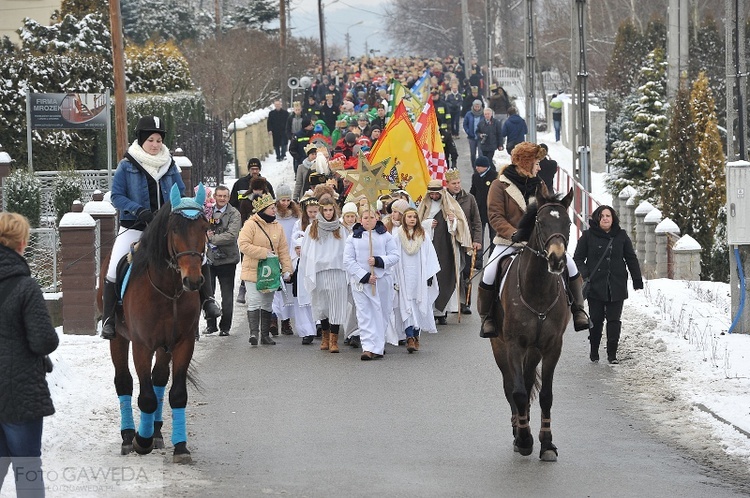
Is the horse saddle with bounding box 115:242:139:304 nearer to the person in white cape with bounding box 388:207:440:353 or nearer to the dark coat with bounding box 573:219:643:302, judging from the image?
the person in white cape with bounding box 388:207:440:353

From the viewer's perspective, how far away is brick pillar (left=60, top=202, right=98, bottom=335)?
17938 mm

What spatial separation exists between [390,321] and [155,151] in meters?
6.09

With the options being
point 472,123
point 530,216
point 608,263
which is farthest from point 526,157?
point 472,123

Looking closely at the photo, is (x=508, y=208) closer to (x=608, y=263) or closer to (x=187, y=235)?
(x=187, y=235)

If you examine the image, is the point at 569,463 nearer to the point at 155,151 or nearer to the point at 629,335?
the point at 155,151

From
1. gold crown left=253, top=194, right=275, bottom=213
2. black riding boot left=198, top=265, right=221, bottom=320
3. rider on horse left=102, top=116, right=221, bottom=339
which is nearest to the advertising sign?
gold crown left=253, top=194, right=275, bottom=213

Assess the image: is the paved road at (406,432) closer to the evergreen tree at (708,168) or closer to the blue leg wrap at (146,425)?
the blue leg wrap at (146,425)

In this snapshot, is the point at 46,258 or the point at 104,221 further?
the point at 46,258

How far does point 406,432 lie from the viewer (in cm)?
1207

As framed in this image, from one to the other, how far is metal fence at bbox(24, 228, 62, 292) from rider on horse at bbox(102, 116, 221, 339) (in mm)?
7429

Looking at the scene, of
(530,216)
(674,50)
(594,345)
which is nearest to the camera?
(530,216)

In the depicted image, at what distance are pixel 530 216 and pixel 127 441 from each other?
11.3 feet

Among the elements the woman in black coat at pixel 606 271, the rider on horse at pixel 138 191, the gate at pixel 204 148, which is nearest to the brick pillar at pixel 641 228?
the woman in black coat at pixel 606 271

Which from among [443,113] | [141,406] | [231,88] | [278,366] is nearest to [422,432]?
[141,406]
